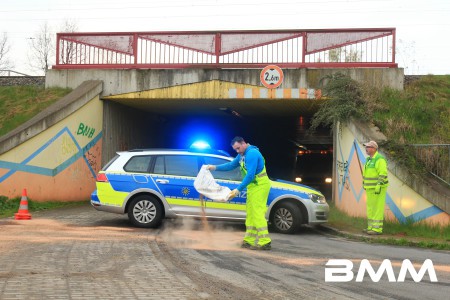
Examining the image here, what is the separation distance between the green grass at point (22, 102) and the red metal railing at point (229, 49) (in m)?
1.14

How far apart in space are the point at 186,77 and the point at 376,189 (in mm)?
8577

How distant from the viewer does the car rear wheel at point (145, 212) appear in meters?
11.0

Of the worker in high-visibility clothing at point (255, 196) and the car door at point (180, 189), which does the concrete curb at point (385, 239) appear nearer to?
the worker in high-visibility clothing at point (255, 196)

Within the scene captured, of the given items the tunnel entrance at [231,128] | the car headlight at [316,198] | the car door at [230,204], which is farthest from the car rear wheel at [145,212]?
the tunnel entrance at [231,128]

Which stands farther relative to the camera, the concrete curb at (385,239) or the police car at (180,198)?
the police car at (180,198)

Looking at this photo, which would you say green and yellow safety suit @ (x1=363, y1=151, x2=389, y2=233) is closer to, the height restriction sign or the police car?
the police car

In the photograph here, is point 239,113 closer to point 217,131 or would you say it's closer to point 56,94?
point 217,131

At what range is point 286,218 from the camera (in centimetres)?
1087

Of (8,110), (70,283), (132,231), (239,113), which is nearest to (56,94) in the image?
(8,110)

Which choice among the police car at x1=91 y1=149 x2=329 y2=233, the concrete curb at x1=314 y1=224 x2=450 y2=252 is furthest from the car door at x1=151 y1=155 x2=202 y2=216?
the concrete curb at x1=314 y1=224 x2=450 y2=252

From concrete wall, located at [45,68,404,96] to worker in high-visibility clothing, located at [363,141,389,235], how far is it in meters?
5.68

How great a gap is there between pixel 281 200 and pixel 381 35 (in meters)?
8.02

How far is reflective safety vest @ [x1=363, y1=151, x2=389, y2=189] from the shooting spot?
10.6 meters

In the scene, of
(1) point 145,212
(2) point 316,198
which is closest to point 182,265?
(1) point 145,212
